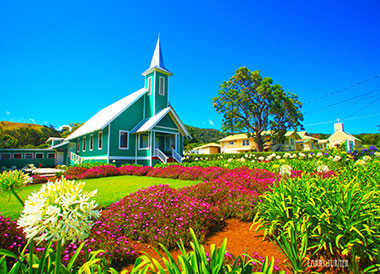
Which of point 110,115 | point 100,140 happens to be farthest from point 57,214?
point 100,140

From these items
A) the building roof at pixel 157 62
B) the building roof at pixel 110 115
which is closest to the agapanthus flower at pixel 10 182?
the building roof at pixel 110 115

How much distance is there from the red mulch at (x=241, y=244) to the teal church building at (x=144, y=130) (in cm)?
1433

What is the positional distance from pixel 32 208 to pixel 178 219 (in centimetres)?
273

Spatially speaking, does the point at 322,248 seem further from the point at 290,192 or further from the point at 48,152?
the point at 48,152

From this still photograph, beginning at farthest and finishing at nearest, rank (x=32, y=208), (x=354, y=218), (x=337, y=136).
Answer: (x=337, y=136), (x=354, y=218), (x=32, y=208)

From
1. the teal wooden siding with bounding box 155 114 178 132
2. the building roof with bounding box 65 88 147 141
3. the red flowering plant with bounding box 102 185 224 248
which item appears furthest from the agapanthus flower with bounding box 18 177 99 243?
the teal wooden siding with bounding box 155 114 178 132

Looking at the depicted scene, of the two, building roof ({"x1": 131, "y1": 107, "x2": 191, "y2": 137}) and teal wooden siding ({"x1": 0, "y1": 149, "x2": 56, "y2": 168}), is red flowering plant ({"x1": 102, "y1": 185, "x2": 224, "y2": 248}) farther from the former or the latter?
teal wooden siding ({"x1": 0, "y1": 149, "x2": 56, "y2": 168})

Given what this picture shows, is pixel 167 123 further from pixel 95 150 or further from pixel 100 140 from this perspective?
pixel 95 150

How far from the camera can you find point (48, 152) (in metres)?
30.3

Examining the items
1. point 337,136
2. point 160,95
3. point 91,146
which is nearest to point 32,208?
point 160,95

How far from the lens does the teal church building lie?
18.4 m

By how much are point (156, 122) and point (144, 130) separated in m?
1.26

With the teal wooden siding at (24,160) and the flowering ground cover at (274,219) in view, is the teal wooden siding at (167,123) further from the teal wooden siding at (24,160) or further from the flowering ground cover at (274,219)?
the teal wooden siding at (24,160)

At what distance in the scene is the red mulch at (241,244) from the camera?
10.1ft
